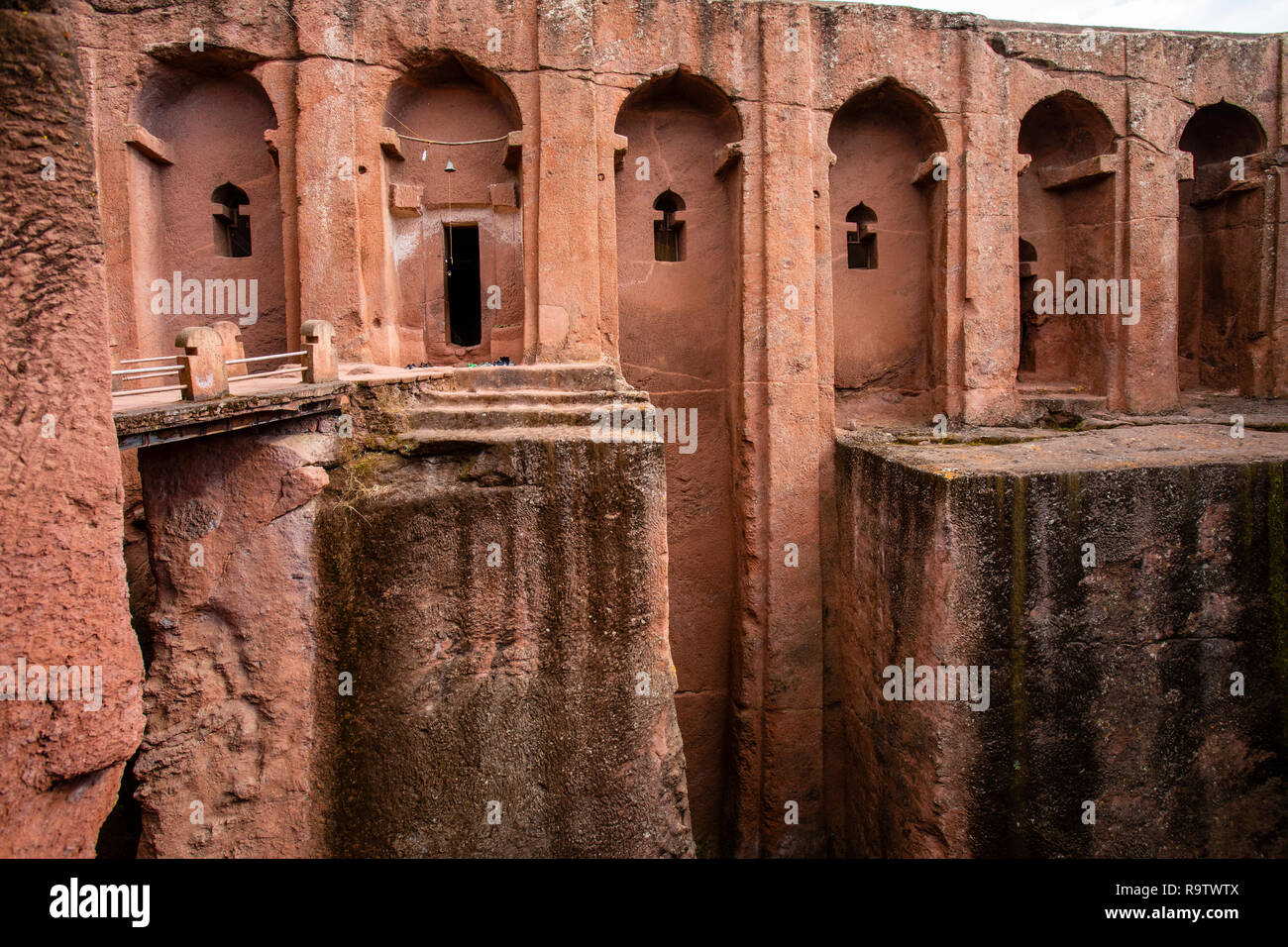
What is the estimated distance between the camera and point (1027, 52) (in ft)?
26.3

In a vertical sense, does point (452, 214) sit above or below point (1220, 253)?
above

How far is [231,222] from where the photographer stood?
7.45 metres

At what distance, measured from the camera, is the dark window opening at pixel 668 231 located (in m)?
8.02

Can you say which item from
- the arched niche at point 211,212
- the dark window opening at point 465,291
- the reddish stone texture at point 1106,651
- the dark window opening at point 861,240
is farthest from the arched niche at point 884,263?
the arched niche at point 211,212

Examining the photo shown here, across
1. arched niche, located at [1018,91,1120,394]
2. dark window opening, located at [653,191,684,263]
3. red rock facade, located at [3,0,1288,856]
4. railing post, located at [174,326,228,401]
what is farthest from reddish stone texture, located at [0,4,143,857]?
arched niche, located at [1018,91,1120,394]

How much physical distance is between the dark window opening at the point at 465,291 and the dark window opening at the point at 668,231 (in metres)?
1.94

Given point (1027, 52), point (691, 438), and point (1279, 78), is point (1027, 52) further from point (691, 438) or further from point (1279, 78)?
point (691, 438)

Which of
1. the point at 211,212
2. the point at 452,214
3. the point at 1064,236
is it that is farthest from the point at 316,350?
the point at 1064,236

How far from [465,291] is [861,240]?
14.8 ft

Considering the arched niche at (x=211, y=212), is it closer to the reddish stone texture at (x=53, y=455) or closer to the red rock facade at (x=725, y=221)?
the red rock facade at (x=725, y=221)

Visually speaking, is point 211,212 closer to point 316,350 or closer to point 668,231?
point 316,350

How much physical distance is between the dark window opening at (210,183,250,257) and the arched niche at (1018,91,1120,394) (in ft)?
28.7

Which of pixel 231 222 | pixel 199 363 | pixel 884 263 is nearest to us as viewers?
pixel 199 363

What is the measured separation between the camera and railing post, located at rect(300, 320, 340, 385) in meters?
4.54
